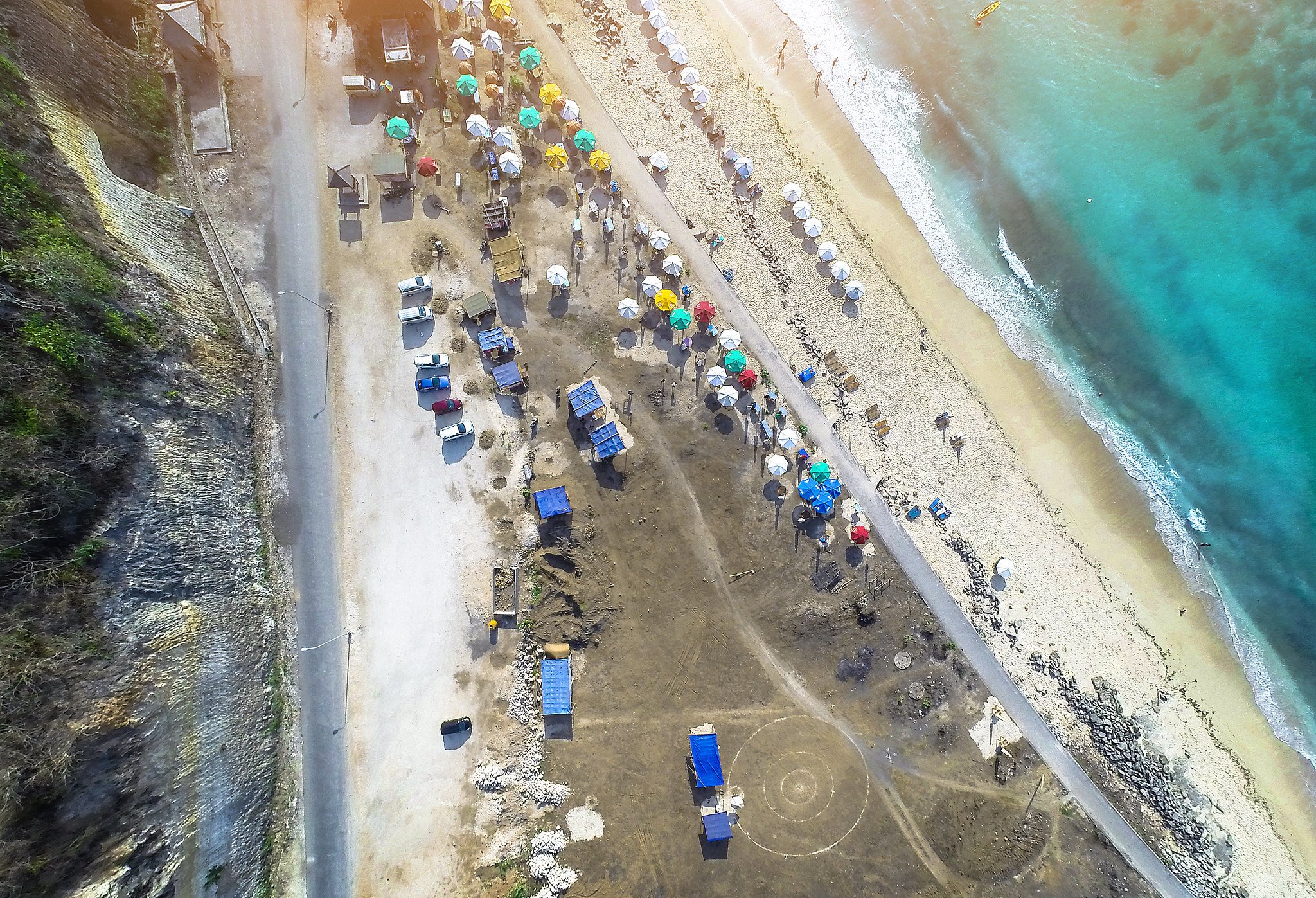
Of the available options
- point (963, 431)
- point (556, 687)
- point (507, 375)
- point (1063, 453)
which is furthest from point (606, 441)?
point (1063, 453)

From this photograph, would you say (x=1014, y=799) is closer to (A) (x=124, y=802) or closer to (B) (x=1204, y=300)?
(B) (x=1204, y=300)

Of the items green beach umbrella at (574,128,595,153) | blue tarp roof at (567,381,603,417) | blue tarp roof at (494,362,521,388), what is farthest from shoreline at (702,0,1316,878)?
blue tarp roof at (494,362,521,388)

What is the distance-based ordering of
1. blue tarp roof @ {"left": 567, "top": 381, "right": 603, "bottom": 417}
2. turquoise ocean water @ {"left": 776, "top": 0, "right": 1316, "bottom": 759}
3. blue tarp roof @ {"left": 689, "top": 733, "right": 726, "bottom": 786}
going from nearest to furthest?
1. blue tarp roof @ {"left": 689, "top": 733, "right": 726, "bottom": 786}
2. blue tarp roof @ {"left": 567, "top": 381, "right": 603, "bottom": 417}
3. turquoise ocean water @ {"left": 776, "top": 0, "right": 1316, "bottom": 759}

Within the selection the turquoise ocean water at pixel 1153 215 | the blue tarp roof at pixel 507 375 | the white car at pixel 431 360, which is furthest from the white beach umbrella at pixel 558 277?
the turquoise ocean water at pixel 1153 215

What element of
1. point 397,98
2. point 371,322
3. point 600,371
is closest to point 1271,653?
point 600,371

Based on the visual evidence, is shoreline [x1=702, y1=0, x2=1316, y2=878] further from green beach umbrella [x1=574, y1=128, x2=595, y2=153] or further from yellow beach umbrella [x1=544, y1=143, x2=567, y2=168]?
yellow beach umbrella [x1=544, y1=143, x2=567, y2=168]

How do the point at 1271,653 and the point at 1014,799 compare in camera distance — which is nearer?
the point at 1014,799

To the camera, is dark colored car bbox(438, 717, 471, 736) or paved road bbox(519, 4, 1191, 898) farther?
paved road bbox(519, 4, 1191, 898)
